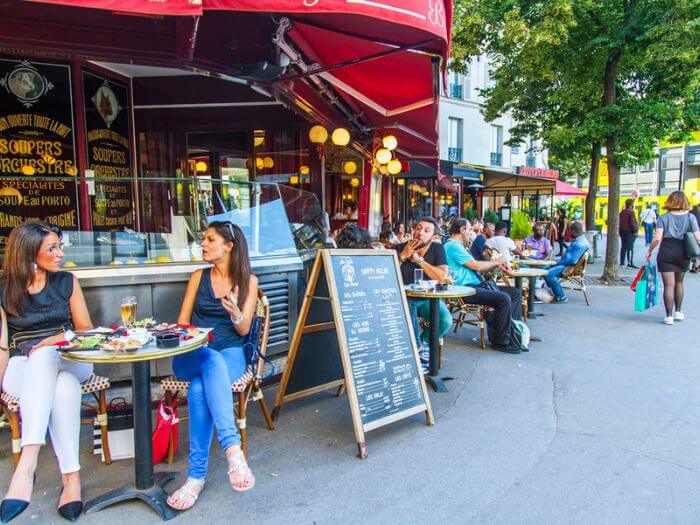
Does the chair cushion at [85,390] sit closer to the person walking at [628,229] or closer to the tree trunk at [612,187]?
the tree trunk at [612,187]

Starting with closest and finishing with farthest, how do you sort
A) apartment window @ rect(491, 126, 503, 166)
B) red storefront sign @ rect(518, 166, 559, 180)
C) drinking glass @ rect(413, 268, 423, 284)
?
drinking glass @ rect(413, 268, 423, 284)
red storefront sign @ rect(518, 166, 559, 180)
apartment window @ rect(491, 126, 503, 166)

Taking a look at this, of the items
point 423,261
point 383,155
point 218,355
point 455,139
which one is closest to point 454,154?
point 455,139

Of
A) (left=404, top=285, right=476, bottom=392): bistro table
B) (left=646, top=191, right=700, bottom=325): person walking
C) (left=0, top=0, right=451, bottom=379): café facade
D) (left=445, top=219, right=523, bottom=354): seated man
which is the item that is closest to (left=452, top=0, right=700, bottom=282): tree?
(left=646, top=191, right=700, bottom=325): person walking

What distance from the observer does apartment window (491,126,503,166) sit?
2809 centimetres

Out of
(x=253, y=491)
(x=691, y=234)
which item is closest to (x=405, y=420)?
(x=253, y=491)

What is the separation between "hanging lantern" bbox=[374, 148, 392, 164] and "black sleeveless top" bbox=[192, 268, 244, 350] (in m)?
7.57

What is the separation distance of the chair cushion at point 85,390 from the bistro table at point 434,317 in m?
2.48

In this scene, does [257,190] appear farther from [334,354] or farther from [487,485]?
[487,485]

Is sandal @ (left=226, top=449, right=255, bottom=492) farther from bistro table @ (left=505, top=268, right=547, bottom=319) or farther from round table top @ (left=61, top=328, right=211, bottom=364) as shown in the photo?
bistro table @ (left=505, top=268, right=547, bottom=319)

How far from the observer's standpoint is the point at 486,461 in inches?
131

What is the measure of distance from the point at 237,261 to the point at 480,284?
3.50 m

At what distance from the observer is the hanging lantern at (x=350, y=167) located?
13.4m

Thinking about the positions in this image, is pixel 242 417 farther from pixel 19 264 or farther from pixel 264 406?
pixel 19 264

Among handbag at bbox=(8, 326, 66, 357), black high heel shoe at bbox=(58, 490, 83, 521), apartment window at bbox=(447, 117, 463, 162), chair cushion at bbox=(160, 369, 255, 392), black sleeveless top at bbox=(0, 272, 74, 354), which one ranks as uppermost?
apartment window at bbox=(447, 117, 463, 162)
